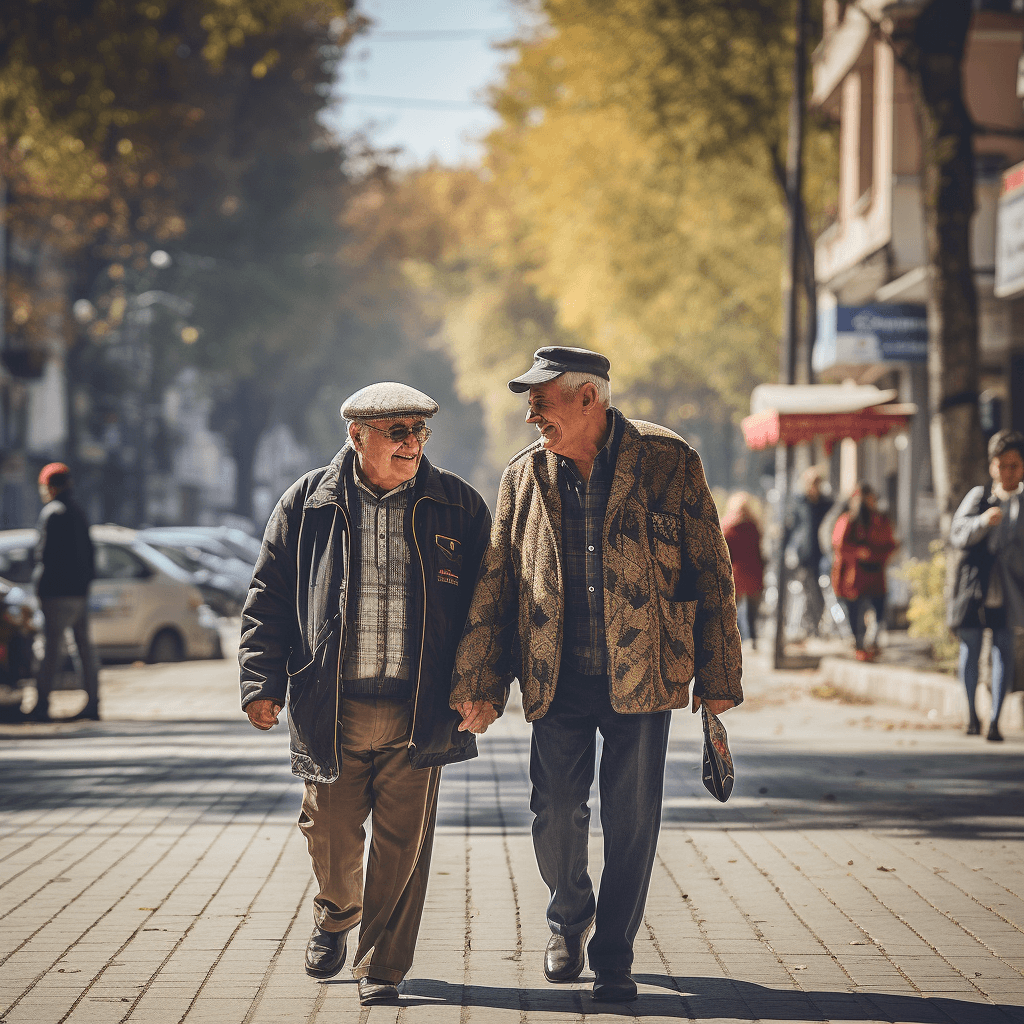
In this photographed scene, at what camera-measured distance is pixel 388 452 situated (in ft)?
15.8

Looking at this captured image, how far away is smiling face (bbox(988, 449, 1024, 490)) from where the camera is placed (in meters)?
10.2

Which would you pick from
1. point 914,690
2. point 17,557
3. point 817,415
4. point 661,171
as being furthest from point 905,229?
point 17,557

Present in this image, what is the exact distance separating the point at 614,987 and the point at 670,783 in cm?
440

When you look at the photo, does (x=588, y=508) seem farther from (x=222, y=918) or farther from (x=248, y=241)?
(x=248, y=241)

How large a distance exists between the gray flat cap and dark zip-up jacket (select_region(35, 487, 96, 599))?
26.1 feet

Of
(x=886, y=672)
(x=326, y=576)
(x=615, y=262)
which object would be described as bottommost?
(x=886, y=672)

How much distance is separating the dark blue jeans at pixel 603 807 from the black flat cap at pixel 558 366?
→ 2.86 feet

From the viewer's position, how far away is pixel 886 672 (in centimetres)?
1341

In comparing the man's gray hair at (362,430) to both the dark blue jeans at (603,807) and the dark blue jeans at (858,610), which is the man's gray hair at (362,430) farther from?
the dark blue jeans at (858,610)

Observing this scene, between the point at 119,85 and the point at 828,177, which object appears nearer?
the point at 119,85

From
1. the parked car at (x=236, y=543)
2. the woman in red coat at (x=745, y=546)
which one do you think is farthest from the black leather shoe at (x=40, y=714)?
the parked car at (x=236, y=543)

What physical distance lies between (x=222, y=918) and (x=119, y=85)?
14805mm

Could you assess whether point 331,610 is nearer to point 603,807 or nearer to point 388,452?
point 388,452

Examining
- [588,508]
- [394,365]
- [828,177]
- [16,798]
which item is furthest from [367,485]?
[394,365]
